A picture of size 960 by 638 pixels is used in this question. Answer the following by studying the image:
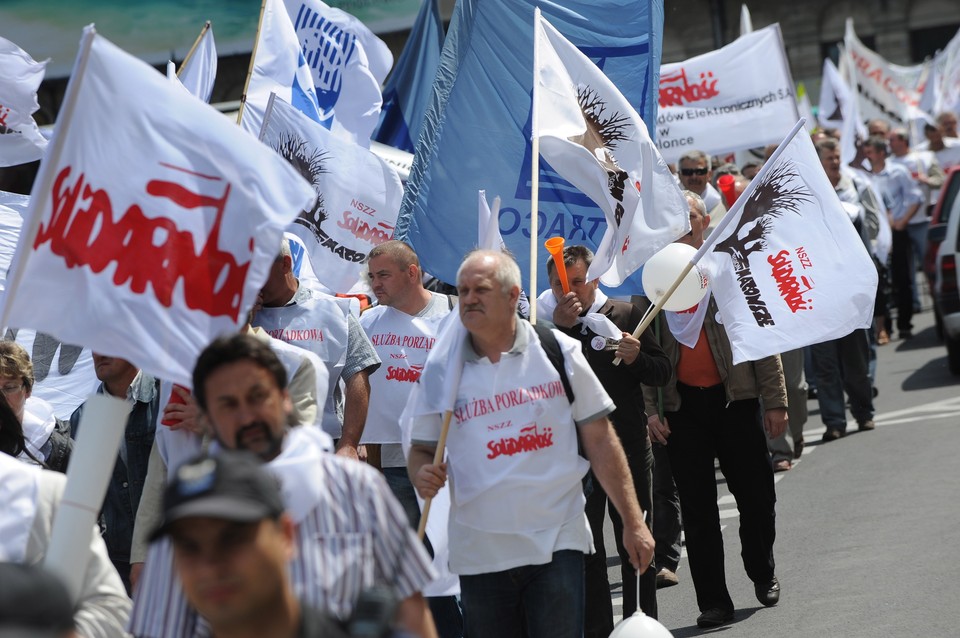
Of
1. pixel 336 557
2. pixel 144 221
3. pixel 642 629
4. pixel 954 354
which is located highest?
pixel 144 221

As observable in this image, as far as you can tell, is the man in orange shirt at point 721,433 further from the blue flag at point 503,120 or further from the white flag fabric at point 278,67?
the white flag fabric at point 278,67

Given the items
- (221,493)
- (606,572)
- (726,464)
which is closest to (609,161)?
(726,464)

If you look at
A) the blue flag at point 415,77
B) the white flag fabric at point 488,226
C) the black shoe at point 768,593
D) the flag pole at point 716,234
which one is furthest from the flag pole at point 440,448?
the blue flag at point 415,77

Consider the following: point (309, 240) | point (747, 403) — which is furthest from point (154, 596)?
point (309, 240)

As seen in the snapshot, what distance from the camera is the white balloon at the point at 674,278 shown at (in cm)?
743

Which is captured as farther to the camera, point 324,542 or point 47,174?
point 47,174

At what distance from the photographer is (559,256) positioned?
6930mm

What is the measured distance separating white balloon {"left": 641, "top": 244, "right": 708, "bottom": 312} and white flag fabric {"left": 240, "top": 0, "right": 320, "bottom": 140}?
3.66 m

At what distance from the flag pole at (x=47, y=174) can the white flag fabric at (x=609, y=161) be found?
10.00 feet

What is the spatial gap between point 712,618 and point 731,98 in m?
8.59

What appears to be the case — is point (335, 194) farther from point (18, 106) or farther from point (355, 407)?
point (355, 407)

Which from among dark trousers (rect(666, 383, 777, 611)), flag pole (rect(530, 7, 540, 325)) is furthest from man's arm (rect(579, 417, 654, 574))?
dark trousers (rect(666, 383, 777, 611))

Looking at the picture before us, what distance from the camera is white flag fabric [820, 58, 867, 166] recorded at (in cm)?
1778

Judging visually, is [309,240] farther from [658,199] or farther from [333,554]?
[333,554]
